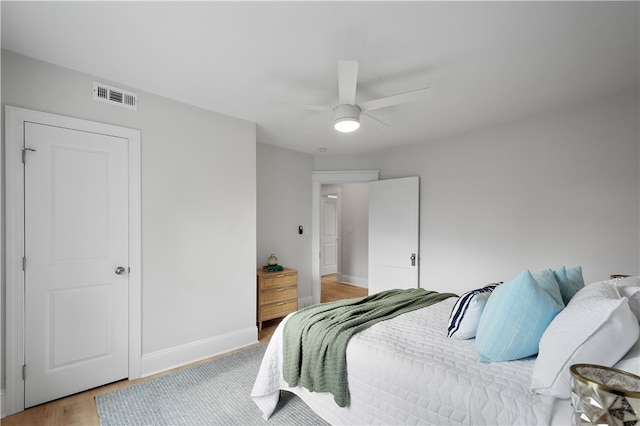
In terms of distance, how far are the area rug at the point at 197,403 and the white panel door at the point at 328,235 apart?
15.1 ft

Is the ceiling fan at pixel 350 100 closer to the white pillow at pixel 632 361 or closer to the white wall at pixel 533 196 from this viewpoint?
the white pillow at pixel 632 361

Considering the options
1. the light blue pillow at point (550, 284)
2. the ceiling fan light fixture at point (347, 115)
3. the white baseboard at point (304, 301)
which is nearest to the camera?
the light blue pillow at point (550, 284)

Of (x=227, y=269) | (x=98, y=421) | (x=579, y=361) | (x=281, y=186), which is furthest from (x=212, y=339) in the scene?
(x=579, y=361)

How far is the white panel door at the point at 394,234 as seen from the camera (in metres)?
4.16

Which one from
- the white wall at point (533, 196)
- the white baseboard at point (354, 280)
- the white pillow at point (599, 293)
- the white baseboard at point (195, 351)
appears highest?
the white wall at point (533, 196)

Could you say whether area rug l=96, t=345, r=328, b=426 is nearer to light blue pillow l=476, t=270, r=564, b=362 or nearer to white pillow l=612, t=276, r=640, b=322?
light blue pillow l=476, t=270, r=564, b=362

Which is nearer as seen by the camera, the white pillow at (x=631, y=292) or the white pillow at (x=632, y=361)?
the white pillow at (x=632, y=361)

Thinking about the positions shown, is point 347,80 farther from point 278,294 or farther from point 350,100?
point 278,294

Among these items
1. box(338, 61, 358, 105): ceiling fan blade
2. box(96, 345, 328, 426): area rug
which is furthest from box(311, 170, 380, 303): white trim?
box(338, 61, 358, 105): ceiling fan blade

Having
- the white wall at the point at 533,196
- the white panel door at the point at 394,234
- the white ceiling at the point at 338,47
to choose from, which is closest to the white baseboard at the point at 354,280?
the white panel door at the point at 394,234

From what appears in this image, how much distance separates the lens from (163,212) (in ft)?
8.79

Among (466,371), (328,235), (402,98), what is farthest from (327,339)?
(328,235)

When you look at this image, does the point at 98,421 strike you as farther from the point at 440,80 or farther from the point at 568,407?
the point at 440,80

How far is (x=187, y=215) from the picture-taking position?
111 inches
